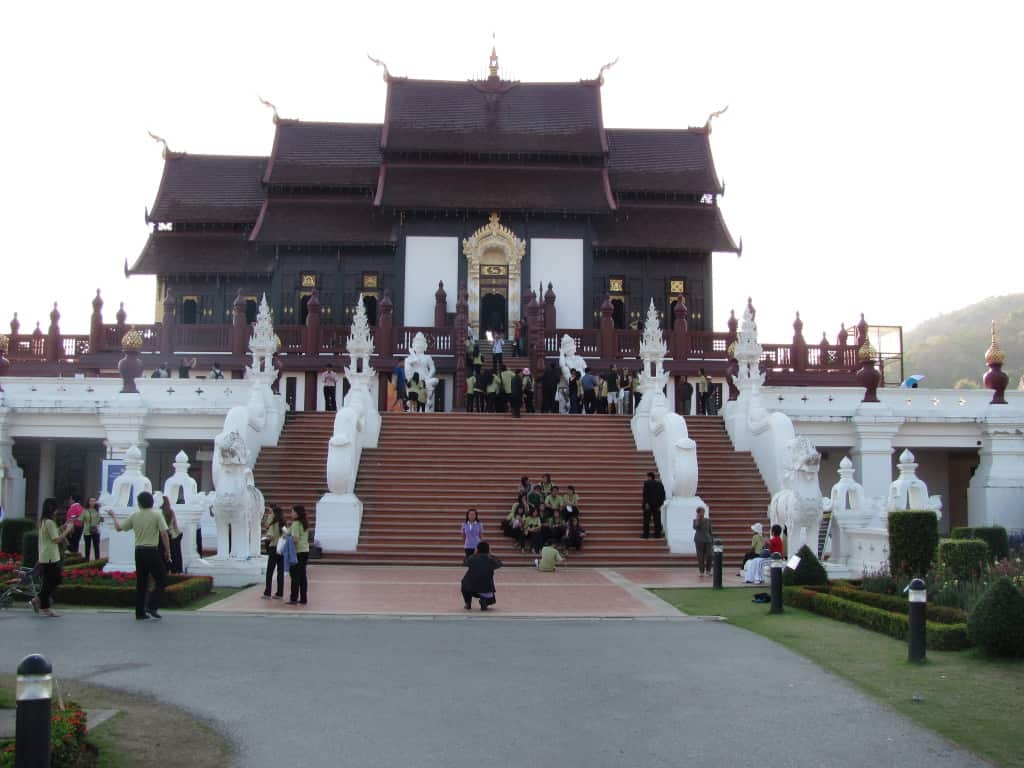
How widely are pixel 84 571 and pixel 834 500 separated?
36.5 feet

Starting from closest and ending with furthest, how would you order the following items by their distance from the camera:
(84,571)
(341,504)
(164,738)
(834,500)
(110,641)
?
(164,738)
(110,641)
(84,571)
(834,500)
(341,504)

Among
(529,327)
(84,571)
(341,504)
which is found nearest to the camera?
(84,571)

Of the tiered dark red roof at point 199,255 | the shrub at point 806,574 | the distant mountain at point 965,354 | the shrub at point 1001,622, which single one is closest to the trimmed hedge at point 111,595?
the shrub at point 806,574

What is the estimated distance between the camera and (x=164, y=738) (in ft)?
23.7

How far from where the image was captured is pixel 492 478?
22969 millimetres

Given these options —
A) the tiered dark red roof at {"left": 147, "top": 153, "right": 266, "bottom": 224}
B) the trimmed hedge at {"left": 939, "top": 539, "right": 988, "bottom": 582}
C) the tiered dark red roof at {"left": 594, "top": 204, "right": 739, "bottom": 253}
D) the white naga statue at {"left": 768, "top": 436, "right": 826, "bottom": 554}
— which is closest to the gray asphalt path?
the trimmed hedge at {"left": 939, "top": 539, "right": 988, "bottom": 582}

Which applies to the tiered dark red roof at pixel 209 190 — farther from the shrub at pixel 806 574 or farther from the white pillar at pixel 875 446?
the shrub at pixel 806 574

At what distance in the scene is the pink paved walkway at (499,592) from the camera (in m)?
13.5

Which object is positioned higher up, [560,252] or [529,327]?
[560,252]

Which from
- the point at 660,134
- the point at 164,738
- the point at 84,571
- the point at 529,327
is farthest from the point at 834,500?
the point at 660,134

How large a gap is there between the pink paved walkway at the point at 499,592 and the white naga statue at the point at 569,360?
1087cm

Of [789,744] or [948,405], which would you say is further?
[948,405]

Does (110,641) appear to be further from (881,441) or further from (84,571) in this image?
(881,441)

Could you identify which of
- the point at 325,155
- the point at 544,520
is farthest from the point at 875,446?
the point at 325,155
